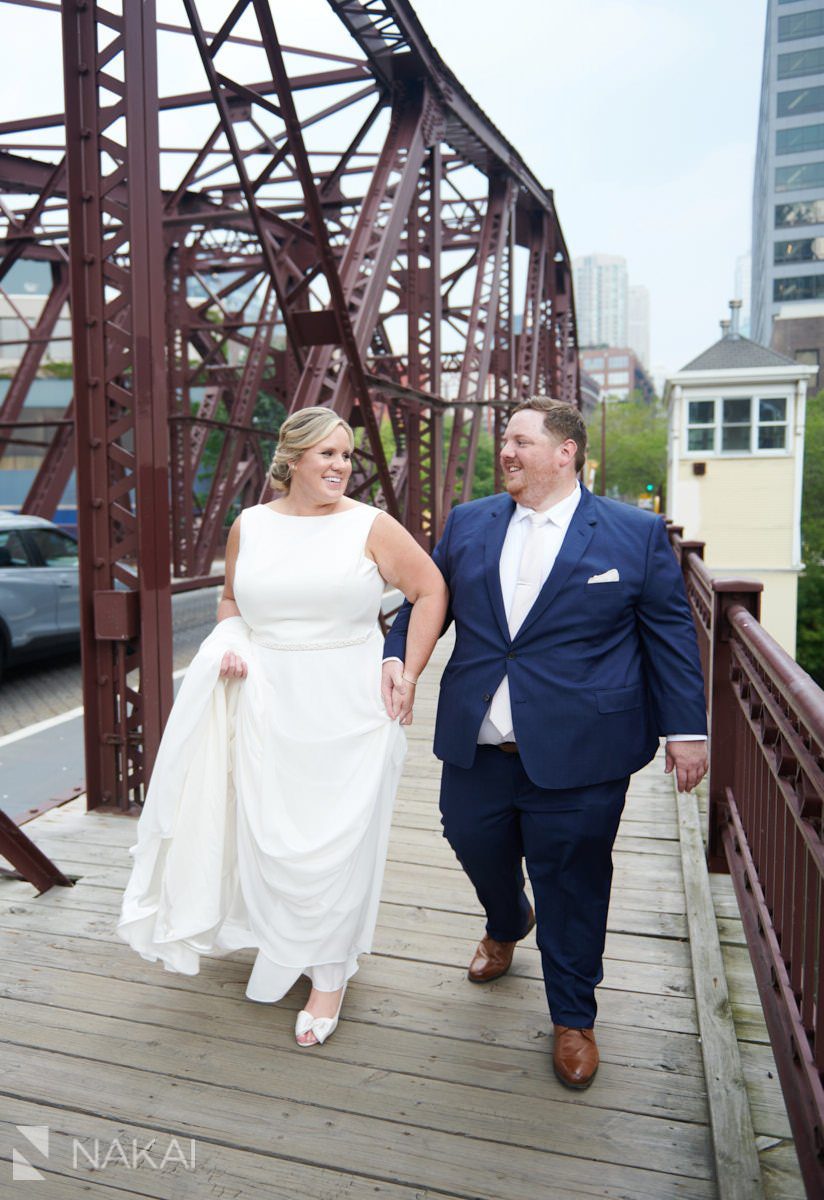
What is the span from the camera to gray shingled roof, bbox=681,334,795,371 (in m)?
26.8

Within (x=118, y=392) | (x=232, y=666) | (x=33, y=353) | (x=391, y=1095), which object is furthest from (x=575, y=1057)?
(x=33, y=353)

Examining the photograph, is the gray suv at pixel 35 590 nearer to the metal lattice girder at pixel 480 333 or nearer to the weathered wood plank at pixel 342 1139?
the metal lattice girder at pixel 480 333

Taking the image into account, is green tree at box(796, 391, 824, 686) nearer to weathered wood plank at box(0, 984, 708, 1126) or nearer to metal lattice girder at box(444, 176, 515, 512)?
metal lattice girder at box(444, 176, 515, 512)

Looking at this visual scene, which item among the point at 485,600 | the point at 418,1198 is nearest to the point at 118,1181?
the point at 418,1198

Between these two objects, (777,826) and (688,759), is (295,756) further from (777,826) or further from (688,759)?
(777,826)

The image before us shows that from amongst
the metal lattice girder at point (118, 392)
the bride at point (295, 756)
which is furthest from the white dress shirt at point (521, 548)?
the metal lattice girder at point (118, 392)

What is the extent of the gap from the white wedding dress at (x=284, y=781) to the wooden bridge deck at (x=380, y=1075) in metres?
0.27

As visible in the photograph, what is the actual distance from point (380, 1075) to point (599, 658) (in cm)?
139

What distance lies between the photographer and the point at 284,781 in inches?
122

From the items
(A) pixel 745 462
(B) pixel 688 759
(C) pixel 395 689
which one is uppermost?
(A) pixel 745 462

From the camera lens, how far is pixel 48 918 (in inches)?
155

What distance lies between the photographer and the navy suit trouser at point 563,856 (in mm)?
2861

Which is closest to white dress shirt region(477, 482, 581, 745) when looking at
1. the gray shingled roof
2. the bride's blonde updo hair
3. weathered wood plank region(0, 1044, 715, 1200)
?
the bride's blonde updo hair

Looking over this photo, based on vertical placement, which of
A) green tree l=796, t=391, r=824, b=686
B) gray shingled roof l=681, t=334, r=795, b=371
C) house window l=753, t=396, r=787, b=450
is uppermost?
gray shingled roof l=681, t=334, r=795, b=371
